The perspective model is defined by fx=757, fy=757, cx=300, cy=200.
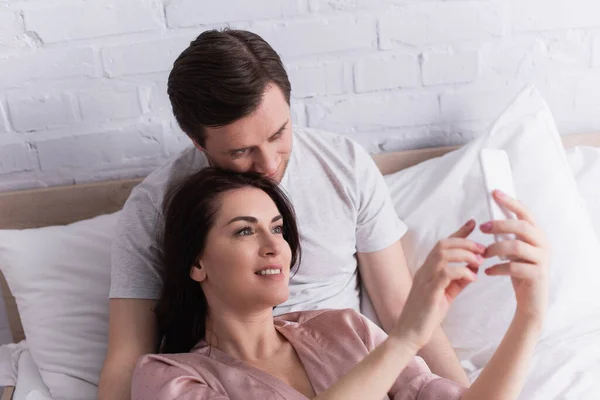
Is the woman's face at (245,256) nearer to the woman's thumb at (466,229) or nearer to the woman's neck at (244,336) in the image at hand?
the woman's neck at (244,336)

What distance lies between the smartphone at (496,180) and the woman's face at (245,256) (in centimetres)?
36

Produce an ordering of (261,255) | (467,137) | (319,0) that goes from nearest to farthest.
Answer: (261,255) → (319,0) → (467,137)

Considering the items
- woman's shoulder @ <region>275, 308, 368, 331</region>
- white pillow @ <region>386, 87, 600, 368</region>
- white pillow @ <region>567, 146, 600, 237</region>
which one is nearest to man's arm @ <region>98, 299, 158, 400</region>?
woman's shoulder @ <region>275, 308, 368, 331</region>

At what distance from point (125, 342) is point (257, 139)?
17.0 inches

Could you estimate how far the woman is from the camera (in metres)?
1.06

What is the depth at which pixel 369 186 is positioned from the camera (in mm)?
1524

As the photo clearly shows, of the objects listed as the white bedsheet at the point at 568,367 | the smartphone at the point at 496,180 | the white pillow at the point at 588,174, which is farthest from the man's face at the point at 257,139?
the white pillow at the point at 588,174

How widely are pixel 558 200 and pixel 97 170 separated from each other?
1.05 m

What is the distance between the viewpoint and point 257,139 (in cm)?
129

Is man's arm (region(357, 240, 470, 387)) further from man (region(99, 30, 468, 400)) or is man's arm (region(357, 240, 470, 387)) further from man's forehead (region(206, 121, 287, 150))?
man's forehead (region(206, 121, 287, 150))

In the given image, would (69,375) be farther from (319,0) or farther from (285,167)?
(319,0)

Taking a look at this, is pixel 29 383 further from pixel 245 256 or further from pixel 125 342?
pixel 245 256

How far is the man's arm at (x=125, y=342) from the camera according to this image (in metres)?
1.31

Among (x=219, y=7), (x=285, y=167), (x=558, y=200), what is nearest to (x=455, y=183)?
(x=558, y=200)
